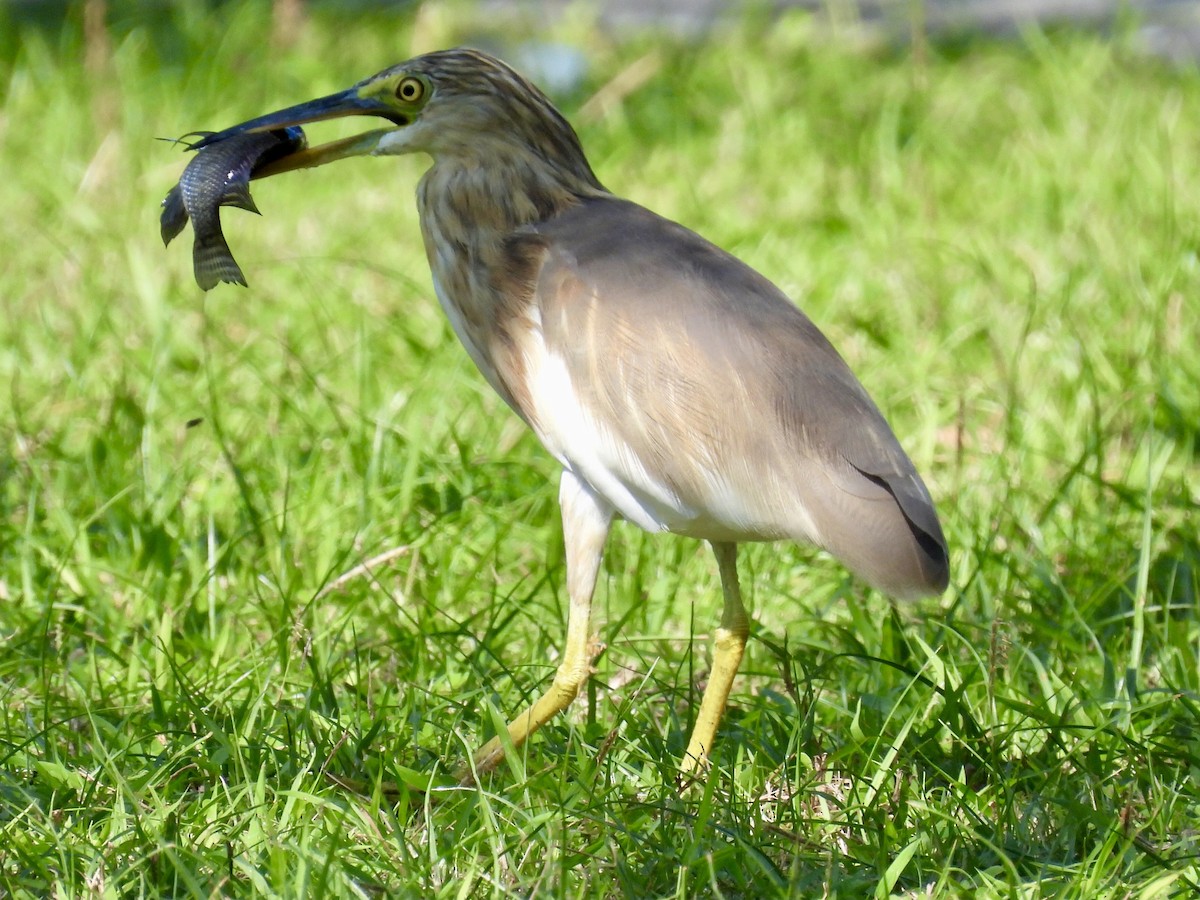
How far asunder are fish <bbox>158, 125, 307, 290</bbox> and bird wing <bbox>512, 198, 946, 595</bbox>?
561 millimetres

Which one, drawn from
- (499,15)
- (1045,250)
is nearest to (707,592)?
(1045,250)

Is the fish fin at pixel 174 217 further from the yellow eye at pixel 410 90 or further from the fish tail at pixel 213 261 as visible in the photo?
the yellow eye at pixel 410 90

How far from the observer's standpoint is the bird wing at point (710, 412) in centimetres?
271

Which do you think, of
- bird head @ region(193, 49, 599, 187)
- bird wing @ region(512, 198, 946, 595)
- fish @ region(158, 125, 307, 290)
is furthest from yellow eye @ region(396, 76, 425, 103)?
bird wing @ region(512, 198, 946, 595)

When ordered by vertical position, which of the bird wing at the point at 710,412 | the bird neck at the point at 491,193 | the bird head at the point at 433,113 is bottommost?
the bird wing at the point at 710,412

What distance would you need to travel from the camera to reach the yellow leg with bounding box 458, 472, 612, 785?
3020 millimetres

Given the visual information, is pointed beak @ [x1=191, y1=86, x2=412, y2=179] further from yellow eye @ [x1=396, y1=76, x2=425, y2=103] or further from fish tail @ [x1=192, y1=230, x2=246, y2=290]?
fish tail @ [x1=192, y1=230, x2=246, y2=290]

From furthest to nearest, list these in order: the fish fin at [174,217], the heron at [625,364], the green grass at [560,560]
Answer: the fish fin at [174,217] < the heron at [625,364] < the green grass at [560,560]

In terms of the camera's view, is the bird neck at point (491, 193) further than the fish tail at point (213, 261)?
Yes

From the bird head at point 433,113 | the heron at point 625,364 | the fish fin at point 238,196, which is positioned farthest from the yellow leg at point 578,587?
the fish fin at point 238,196

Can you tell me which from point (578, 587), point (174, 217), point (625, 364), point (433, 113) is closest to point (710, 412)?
point (625, 364)

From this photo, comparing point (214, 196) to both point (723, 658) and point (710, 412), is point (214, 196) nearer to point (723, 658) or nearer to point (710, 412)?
point (710, 412)

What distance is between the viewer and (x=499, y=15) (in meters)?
8.59

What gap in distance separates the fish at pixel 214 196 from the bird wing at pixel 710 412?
22.1 inches
